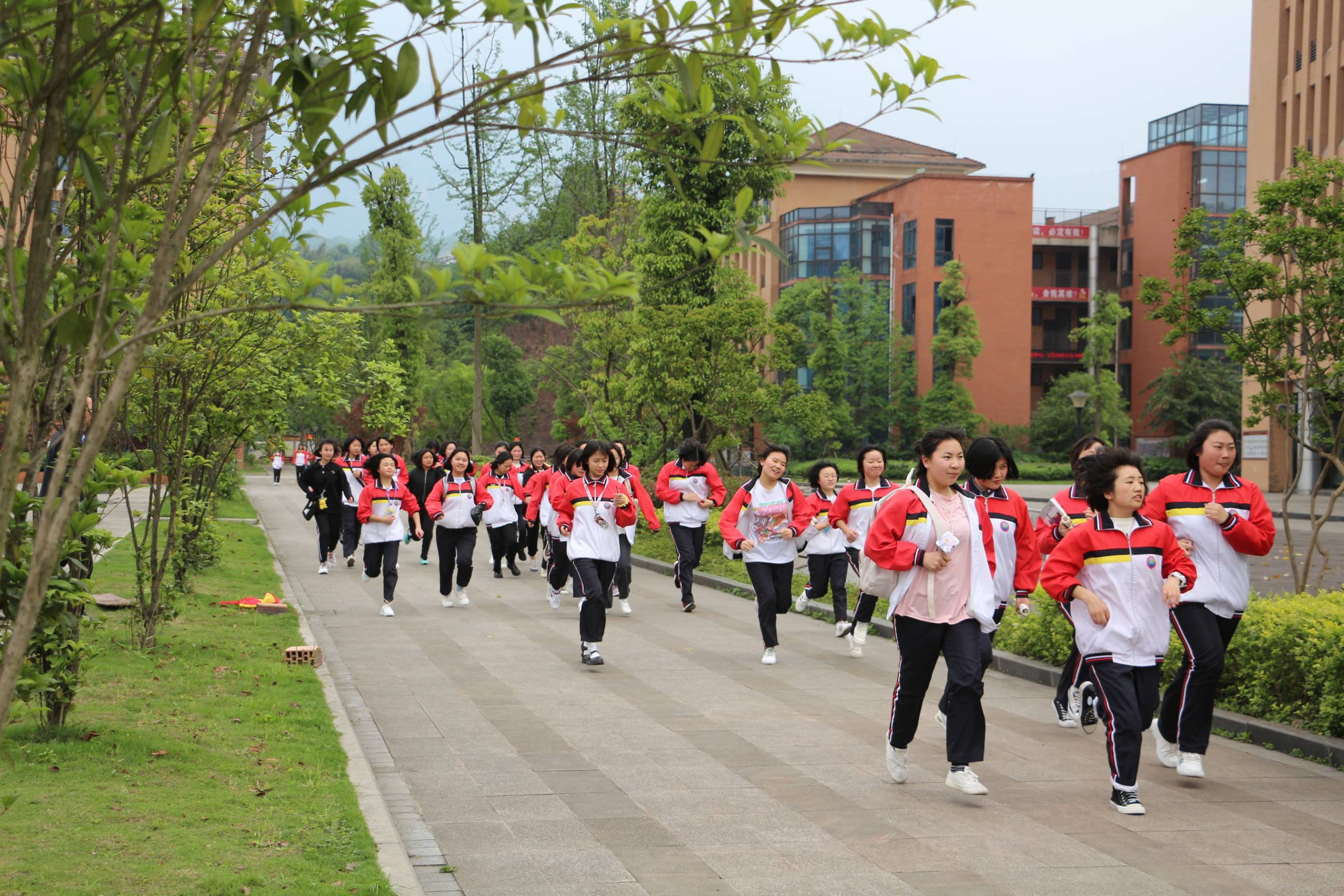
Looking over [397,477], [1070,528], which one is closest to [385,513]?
[397,477]

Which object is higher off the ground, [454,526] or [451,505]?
[451,505]

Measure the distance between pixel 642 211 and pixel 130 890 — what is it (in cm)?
2583

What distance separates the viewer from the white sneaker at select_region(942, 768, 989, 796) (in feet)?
22.3

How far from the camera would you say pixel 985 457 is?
825 cm

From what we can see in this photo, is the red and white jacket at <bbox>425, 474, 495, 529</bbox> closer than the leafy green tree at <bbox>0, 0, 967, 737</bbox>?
No

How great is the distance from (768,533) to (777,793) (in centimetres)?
465

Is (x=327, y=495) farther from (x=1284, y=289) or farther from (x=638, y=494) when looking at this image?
(x=1284, y=289)

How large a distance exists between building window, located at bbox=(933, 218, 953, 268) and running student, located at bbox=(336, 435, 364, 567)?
4986cm

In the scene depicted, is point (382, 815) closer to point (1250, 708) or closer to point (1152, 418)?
point (1250, 708)

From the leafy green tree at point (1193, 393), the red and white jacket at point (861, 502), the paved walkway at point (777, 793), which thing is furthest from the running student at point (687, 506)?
the leafy green tree at point (1193, 393)

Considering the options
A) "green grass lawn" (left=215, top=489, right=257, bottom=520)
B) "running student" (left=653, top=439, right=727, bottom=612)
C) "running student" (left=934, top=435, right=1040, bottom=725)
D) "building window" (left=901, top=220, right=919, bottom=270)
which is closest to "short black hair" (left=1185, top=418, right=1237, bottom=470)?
"running student" (left=934, top=435, right=1040, bottom=725)

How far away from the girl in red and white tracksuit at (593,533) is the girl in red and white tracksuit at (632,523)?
9.8 inches

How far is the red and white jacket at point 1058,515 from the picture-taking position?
827cm

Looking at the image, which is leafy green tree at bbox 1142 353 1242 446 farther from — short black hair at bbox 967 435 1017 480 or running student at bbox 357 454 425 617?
short black hair at bbox 967 435 1017 480
